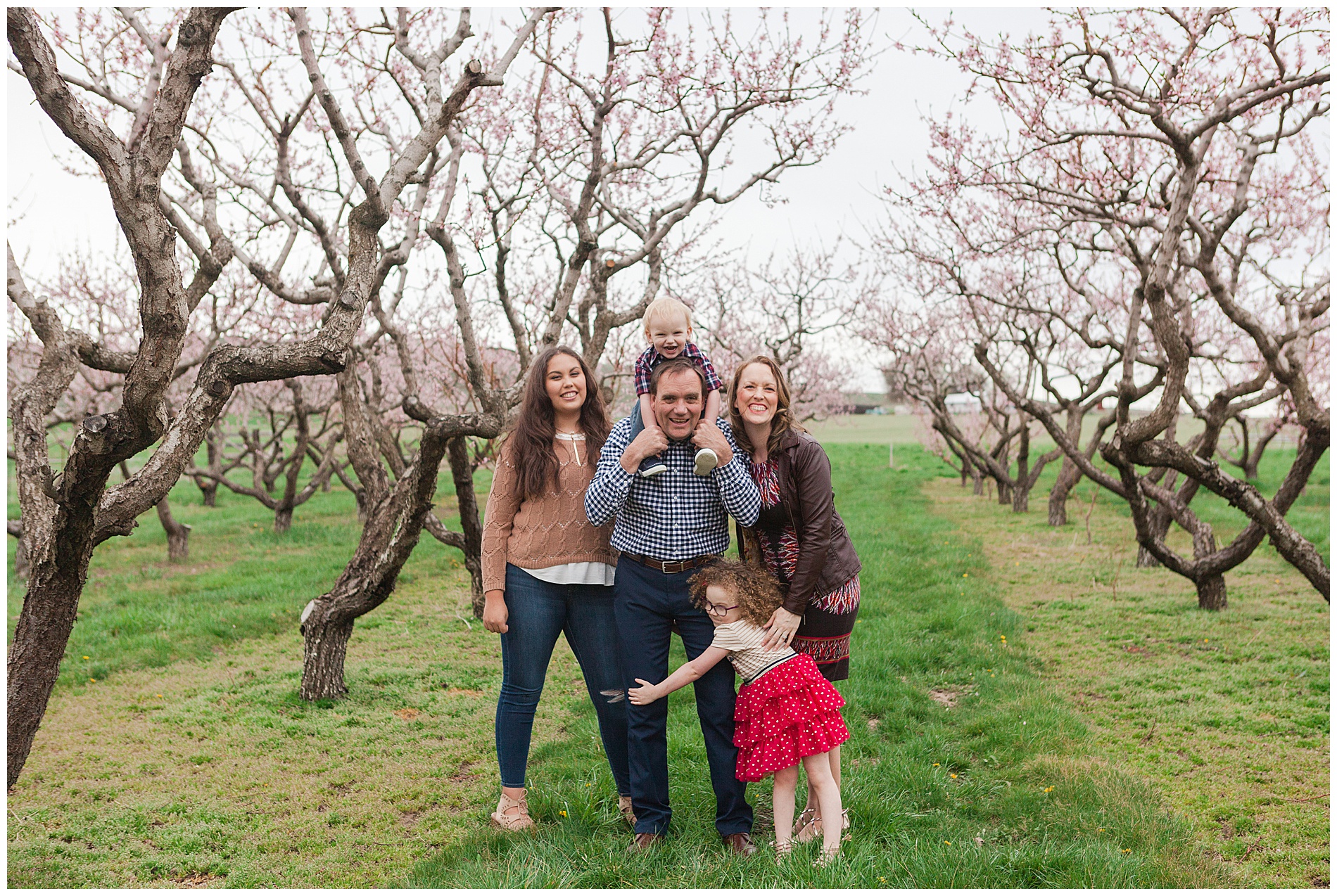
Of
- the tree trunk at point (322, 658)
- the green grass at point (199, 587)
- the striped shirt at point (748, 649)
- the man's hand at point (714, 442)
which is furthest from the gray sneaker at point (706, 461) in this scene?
the green grass at point (199, 587)

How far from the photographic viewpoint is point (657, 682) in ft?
10.8

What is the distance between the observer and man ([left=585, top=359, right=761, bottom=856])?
3.21 m

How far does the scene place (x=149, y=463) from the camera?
12.4ft

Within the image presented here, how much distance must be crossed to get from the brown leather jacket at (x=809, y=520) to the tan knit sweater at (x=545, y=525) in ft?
2.04

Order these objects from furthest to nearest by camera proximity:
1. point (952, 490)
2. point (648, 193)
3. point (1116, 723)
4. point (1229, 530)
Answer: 1. point (952, 490)
2. point (1229, 530)
3. point (648, 193)
4. point (1116, 723)

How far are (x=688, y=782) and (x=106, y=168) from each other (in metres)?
3.28

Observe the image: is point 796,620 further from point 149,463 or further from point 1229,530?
point 1229,530

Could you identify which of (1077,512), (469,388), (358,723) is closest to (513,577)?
(358,723)

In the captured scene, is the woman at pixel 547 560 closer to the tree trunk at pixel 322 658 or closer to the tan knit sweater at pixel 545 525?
the tan knit sweater at pixel 545 525

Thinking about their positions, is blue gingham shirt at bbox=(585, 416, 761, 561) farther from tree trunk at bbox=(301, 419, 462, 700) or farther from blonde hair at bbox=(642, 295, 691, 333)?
tree trunk at bbox=(301, 419, 462, 700)

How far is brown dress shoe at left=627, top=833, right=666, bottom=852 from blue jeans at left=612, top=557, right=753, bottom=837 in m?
0.02

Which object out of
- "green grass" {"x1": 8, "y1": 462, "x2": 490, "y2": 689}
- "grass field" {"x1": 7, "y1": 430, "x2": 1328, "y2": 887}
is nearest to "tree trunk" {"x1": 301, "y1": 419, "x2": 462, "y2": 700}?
"grass field" {"x1": 7, "y1": 430, "x2": 1328, "y2": 887}

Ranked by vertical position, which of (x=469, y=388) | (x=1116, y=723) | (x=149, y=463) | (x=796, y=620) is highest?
(x=469, y=388)

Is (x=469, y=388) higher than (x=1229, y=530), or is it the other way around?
(x=469, y=388)
